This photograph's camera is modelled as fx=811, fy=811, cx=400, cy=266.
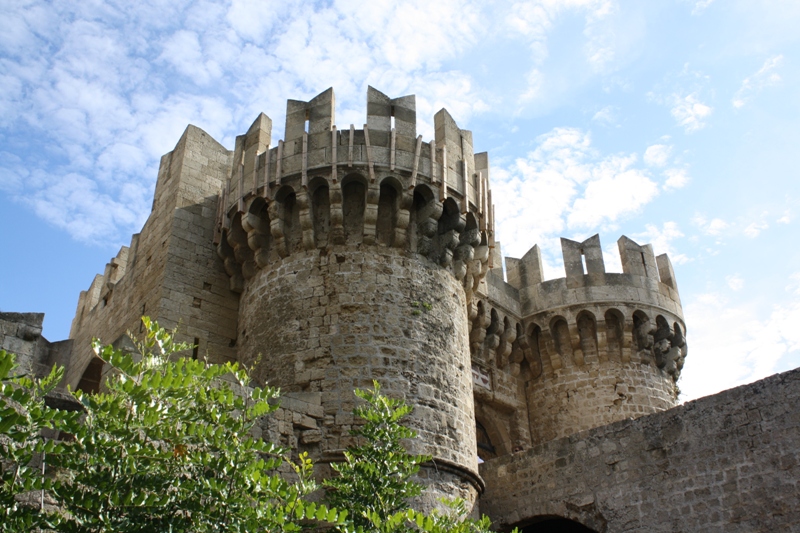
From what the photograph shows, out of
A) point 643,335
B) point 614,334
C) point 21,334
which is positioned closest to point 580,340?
point 614,334

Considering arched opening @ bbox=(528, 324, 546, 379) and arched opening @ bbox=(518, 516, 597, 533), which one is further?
arched opening @ bbox=(528, 324, 546, 379)

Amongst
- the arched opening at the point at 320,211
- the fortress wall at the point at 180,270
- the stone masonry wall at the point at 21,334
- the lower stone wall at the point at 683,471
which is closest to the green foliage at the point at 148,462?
the stone masonry wall at the point at 21,334

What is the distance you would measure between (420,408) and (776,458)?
383 cm

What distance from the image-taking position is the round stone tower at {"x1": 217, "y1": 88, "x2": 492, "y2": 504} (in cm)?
941

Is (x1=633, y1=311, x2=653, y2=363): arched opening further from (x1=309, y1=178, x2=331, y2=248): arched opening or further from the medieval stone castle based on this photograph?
(x1=309, y1=178, x2=331, y2=248): arched opening

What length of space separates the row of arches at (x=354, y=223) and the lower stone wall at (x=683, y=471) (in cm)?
292

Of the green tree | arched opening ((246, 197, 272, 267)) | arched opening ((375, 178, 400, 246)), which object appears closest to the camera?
the green tree

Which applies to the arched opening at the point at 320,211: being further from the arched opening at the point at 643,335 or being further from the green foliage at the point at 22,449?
the arched opening at the point at 643,335

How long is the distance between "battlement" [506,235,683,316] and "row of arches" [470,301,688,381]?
285mm

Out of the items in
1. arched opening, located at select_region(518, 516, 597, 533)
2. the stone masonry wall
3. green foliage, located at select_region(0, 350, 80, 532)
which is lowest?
green foliage, located at select_region(0, 350, 80, 532)

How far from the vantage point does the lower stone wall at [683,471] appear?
28.0 feet

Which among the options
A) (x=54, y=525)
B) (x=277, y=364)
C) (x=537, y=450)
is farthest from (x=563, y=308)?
(x=54, y=525)

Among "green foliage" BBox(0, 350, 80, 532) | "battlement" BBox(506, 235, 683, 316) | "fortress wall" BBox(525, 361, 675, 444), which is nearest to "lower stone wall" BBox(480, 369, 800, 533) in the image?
"fortress wall" BBox(525, 361, 675, 444)

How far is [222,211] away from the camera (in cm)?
1172
